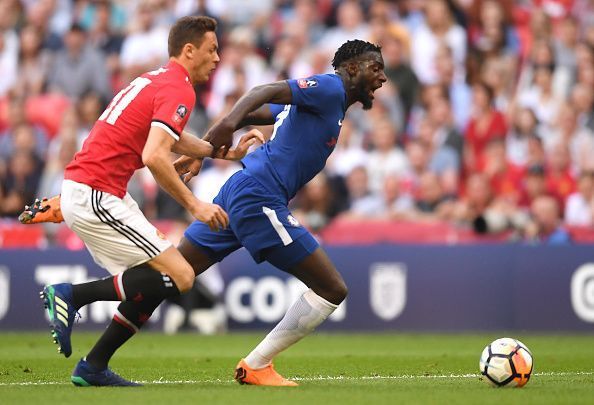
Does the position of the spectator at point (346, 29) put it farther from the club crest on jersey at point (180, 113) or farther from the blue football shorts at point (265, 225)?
the club crest on jersey at point (180, 113)

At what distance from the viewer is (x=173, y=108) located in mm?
7805

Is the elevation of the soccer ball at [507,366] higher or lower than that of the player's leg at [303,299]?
lower

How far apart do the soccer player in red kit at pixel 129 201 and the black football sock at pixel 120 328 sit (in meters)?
0.10

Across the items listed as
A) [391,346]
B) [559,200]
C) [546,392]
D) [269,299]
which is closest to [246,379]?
Answer: [546,392]

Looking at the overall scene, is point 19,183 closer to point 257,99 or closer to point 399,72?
point 399,72

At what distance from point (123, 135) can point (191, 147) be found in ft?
1.56

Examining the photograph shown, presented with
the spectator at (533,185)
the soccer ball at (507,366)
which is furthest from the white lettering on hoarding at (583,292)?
the soccer ball at (507,366)

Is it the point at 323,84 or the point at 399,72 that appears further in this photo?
the point at 399,72

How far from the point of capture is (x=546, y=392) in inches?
320

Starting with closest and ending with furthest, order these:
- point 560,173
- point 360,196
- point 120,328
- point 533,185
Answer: point 120,328 → point 533,185 → point 560,173 → point 360,196

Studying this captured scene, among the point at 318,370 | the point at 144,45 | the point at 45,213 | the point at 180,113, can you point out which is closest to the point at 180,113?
the point at 180,113

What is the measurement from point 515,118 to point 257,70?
4.12 meters

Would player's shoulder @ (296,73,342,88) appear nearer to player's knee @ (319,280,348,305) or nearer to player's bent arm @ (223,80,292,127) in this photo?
player's bent arm @ (223,80,292,127)

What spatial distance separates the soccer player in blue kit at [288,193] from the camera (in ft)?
27.7
